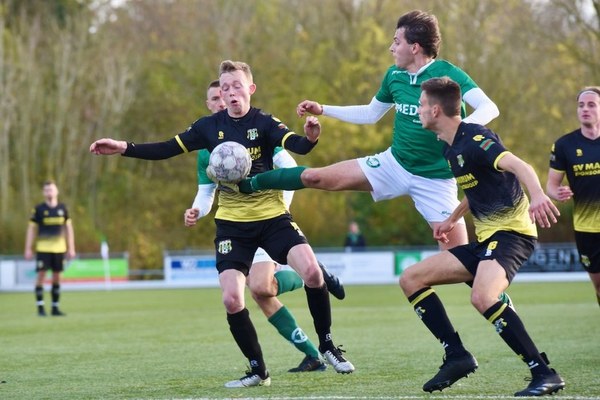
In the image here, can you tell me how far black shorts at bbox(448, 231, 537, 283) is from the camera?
22.3 ft

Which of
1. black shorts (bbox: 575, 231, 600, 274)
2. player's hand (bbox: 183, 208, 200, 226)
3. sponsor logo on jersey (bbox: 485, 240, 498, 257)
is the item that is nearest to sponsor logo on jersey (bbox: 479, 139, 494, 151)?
sponsor logo on jersey (bbox: 485, 240, 498, 257)

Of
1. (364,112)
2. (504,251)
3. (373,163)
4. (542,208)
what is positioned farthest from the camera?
(364,112)

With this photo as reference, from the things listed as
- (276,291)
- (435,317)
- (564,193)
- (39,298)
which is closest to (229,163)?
(276,291)

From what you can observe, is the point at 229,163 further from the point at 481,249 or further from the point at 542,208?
the point at 542,208

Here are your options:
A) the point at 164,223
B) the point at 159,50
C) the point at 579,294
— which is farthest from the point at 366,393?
the point at 159,50

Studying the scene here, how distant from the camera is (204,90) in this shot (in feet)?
126

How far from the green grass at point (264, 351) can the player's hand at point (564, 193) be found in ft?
4.54

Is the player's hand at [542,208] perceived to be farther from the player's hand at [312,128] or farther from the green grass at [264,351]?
the player's hand at [312,128]

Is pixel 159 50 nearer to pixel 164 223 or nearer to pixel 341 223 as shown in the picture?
pixel 164 223

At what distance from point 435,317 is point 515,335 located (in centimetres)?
64

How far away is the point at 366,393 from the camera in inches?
277

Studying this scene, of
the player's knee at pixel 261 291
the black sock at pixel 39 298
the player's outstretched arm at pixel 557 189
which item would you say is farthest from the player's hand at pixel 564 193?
the black sock at pixel 39 298

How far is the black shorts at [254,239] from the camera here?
26.7 ft

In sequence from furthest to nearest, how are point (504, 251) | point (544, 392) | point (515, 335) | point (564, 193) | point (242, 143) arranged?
point (564, 193), point (242, 143), point (504, 251), point (515, 335), point (544, 392)
